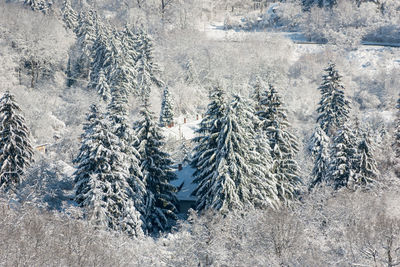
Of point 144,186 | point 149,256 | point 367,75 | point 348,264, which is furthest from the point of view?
point 367,75

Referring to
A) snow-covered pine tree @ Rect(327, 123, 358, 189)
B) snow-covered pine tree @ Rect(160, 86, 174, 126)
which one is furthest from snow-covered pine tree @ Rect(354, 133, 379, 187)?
snow-covered pine tree @ Rect(160, 86, 174, 126)

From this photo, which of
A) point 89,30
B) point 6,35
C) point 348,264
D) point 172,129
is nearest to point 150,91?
point 172,129

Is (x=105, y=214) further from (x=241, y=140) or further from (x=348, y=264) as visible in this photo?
(x=348, y=264)

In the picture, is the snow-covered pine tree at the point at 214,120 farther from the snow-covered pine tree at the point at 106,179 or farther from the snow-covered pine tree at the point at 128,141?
the snow-covered pine tree at the point at 106,179

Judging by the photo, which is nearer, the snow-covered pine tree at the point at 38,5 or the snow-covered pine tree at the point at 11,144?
the snow-covered pine tree at the point at 11,144

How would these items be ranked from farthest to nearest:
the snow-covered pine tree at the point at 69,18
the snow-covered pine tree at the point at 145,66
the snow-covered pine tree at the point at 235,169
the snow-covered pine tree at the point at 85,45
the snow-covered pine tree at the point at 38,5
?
the snow-covered pine tree at the point at 69,18, the snow-covered pine tree at the point at 38,5, the snow-covered pine tree at the point at 85,45, the snow-covered pine tree at the point at 145,66, the snow-covered pine tree at the point at 235,169

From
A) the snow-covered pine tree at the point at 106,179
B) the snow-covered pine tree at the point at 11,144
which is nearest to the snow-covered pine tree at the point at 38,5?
the snow-covered pine tree at the point at 11,144
